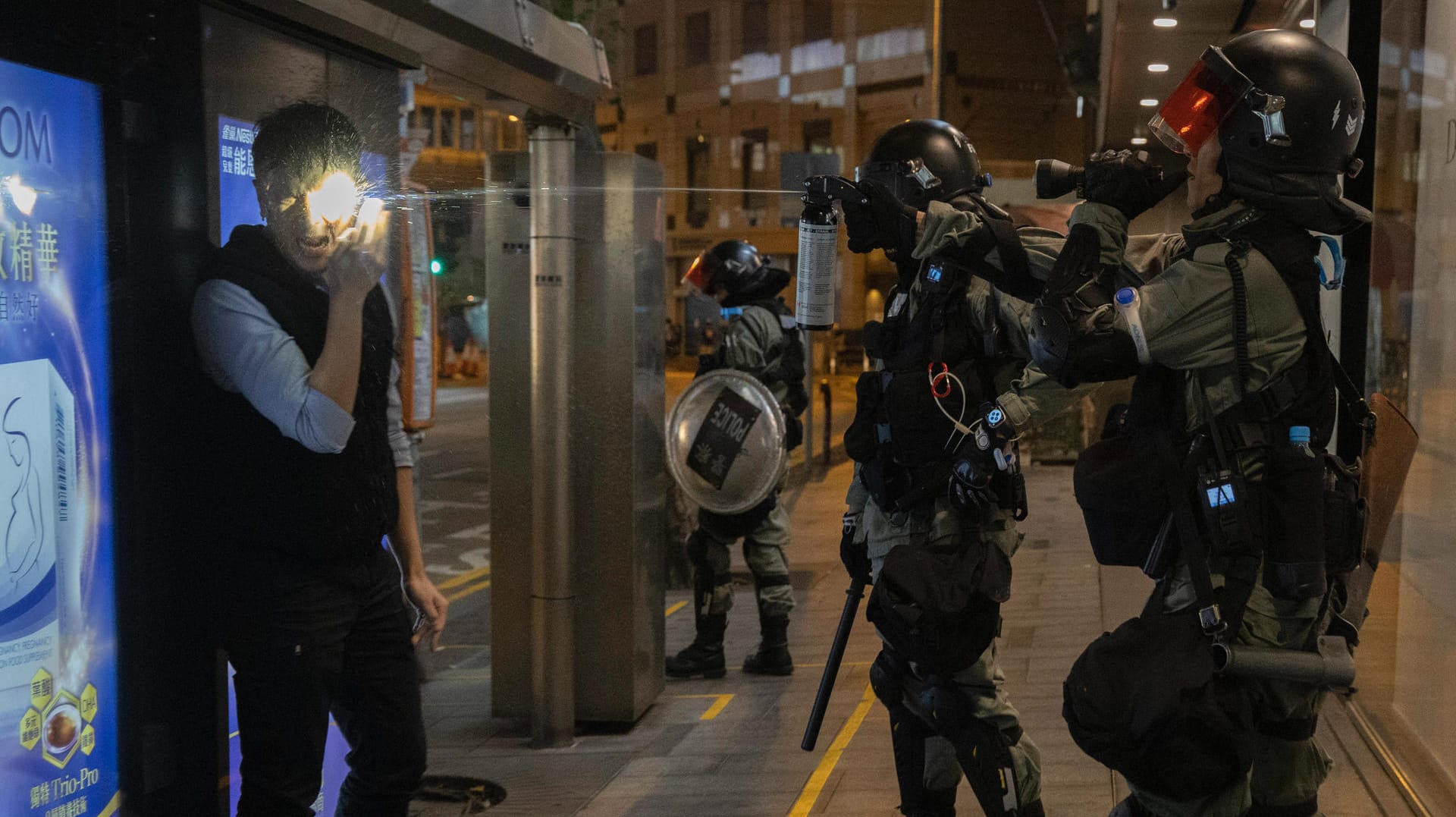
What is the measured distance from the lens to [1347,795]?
12.1 feet

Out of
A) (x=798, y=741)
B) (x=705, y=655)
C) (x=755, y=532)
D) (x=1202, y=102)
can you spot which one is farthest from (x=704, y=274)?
(x=1202, y=102)

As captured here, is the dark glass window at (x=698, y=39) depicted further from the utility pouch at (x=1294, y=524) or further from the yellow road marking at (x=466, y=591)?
the utility pouch at (x=1294, y=524)

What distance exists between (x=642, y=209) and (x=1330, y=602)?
275 cm

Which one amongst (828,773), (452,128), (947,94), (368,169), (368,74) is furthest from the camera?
(947,94)

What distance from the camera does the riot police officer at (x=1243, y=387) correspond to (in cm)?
241

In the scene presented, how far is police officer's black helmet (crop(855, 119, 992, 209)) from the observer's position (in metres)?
3.54

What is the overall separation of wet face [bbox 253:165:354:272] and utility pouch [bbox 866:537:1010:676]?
5.24 ft

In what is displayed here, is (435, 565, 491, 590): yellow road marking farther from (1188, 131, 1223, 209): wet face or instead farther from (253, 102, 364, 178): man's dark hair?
(1188, 131, 1223, 209): wet face

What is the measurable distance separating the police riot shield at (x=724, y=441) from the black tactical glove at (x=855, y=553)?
4.24 ft

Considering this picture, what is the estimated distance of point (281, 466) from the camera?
2.45 m

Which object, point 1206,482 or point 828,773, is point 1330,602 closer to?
point 1206,482

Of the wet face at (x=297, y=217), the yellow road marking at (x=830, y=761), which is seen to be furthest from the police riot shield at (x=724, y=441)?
the wet face at (x=297, y=217)

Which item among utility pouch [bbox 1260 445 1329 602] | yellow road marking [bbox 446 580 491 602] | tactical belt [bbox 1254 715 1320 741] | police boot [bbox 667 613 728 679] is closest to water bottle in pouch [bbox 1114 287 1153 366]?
utility pouch [bbox 1260 445 1329 602]

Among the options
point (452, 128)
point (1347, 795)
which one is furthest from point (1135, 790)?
point (452, 128)
